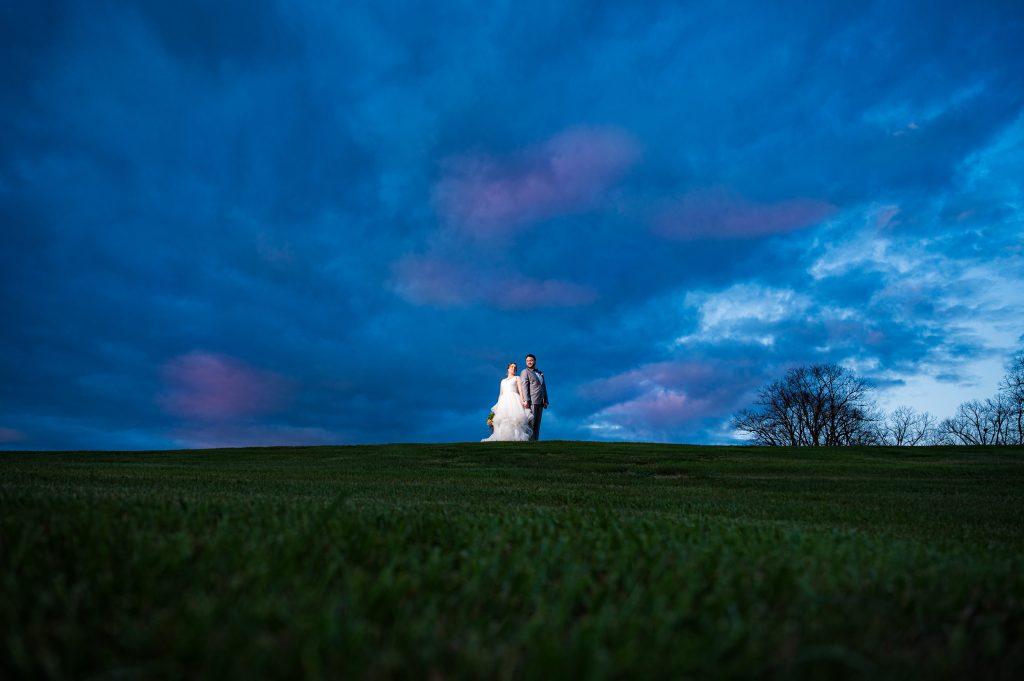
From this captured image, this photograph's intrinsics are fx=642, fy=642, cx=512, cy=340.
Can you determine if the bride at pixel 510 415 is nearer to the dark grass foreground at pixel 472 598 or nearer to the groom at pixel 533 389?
the groom at pixel 533 389

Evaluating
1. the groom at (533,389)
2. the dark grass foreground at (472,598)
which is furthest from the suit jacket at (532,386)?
the dark grass foreground at (472,598)

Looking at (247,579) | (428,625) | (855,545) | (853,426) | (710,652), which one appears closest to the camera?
(710,652)

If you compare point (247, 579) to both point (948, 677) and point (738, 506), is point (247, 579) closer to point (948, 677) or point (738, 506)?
point (948, 677)

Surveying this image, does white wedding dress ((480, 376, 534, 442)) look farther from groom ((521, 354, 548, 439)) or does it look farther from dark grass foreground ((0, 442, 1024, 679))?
dark grass foreground ((0, 442, 1024, 679))

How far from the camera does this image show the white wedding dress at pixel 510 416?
97.2ft

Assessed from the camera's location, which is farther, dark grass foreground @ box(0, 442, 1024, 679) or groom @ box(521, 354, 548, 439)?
groom @ box(521, 354, 548, 439)

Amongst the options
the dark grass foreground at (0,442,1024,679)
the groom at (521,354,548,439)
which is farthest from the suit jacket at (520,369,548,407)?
the dark grass foreground at (0,442,1024,679)

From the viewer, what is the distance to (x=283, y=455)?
21219mm

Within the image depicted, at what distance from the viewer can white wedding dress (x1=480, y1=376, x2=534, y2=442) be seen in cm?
2962

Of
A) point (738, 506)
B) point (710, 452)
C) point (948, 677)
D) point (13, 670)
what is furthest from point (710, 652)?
point (710, 452)

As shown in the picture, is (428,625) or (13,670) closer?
(13,670)

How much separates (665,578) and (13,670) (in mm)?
2303

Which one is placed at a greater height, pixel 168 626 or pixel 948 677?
pixel 168 626

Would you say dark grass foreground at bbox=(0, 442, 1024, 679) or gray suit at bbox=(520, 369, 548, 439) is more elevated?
gray suit at bbox=(520, 369, 548, 439)
